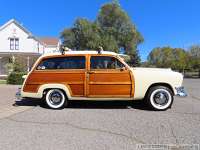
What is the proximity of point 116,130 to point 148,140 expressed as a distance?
3.12 feet

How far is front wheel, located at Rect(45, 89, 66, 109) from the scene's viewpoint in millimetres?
9422

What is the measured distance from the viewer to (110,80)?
30.1 feet

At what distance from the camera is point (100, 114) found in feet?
27.9

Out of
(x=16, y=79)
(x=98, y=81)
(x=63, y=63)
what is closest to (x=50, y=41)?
(x=16, y=79)

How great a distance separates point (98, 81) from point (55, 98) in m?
1.48

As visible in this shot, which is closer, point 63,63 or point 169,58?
point 63,63

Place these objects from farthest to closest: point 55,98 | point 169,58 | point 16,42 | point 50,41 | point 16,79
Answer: point 169,58 < point 50,41 < point 16,42 < point 16,79 < point 55,98

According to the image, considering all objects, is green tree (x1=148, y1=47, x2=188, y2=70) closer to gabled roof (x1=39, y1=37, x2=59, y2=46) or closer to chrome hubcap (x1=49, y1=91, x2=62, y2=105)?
gabled roof (x1=39, y1=37, x2=59, y2=46)

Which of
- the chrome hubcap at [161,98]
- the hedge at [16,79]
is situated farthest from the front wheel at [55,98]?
the hedge at [16,79]

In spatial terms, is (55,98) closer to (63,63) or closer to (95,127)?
(63,63)

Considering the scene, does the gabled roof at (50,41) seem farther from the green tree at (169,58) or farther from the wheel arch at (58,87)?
the wheel arch at (58,87)

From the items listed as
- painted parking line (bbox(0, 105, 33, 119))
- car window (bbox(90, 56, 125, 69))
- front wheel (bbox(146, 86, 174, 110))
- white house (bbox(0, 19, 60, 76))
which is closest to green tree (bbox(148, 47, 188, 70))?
white house (bbox(0, 19, 60, 76))

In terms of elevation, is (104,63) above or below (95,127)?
above

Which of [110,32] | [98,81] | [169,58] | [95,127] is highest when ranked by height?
[110,32]
